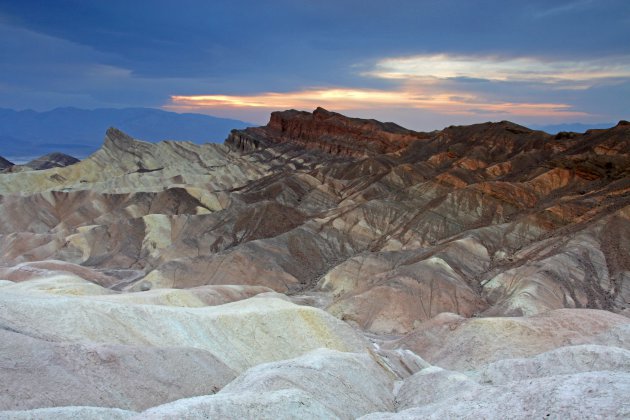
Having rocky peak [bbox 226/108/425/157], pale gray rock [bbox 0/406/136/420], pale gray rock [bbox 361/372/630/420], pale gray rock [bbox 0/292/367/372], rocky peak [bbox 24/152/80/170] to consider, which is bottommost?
rocky peak [bbox 24/152/80/170]

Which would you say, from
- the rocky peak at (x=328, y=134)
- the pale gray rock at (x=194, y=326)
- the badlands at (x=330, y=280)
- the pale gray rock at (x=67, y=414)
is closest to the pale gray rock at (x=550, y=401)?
the badlands at (x=330, y=280)

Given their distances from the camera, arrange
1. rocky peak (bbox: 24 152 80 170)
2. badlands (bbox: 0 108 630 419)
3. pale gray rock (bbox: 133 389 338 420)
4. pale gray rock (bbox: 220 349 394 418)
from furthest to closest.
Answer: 1. rocky peak (bbox: 24 152 80 170)
2. pale gray rock (bbox: 220 349 394 418)
3. badlands (bbox: 0 108 630 419)
4. pale gray rock (bbox: 133 389 338 420)

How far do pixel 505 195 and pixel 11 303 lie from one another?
6243 centimetres

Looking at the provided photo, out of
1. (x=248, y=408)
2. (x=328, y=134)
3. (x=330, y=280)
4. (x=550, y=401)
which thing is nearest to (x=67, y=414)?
(x=248, y=408)

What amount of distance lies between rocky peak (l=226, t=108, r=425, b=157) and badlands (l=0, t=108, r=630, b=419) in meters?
0.73

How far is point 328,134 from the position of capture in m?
129

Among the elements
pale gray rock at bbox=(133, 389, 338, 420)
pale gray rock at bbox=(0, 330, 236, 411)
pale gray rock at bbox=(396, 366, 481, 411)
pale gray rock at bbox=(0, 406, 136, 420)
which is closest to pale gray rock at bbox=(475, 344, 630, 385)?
pale gray rock at bbox=(396, 366, 481, 411)

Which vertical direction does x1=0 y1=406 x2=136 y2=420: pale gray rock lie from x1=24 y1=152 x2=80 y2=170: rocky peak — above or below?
above

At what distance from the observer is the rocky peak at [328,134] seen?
12019 cm

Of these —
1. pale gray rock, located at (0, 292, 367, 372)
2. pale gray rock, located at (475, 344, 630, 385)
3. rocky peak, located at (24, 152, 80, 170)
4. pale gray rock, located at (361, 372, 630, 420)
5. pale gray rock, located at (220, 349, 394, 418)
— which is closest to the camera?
pale gray rock, located at (361, 372, 630, 420)

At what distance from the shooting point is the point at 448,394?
2112cm

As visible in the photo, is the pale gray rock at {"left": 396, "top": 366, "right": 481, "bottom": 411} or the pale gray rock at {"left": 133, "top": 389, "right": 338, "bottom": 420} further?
the pale gray rock at {"left": 396, "top": 366, "right": 481, "bottom": 411}

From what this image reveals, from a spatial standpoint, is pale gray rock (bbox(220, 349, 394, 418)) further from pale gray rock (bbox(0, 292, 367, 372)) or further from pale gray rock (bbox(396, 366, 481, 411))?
→ pale gray rock (bbox(0, 292, 367, 372))

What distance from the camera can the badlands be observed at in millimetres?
18875
